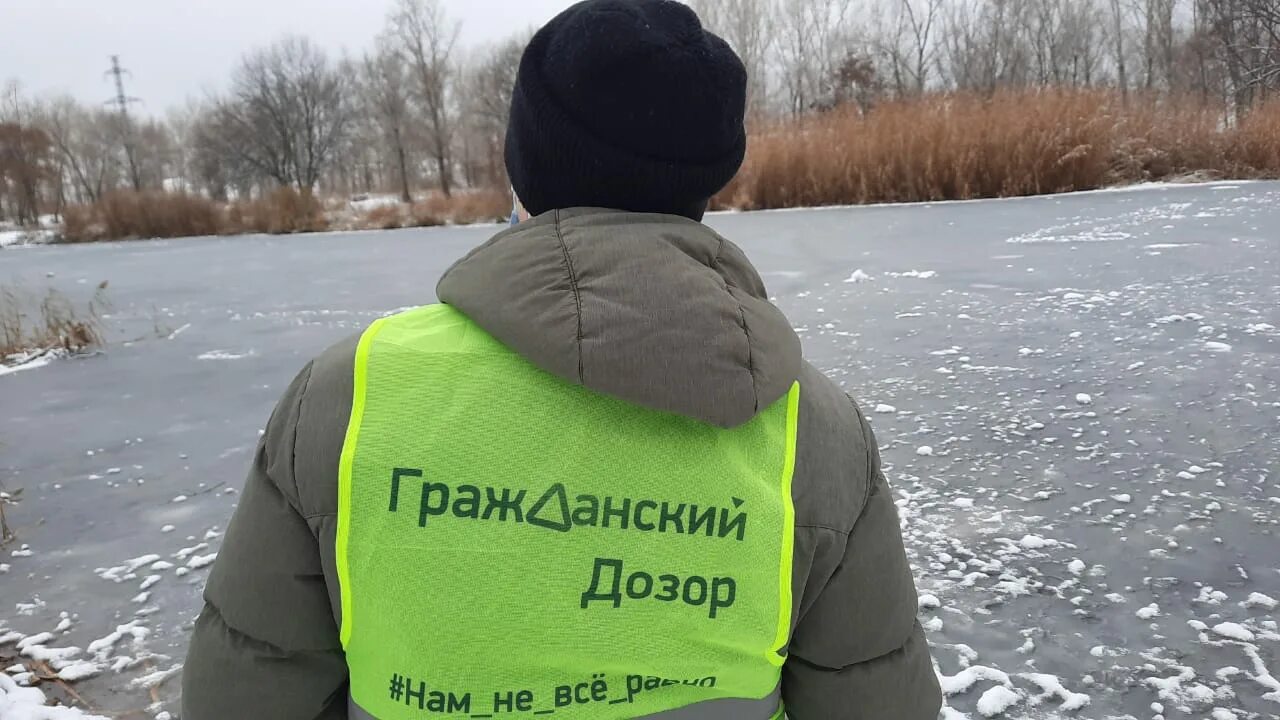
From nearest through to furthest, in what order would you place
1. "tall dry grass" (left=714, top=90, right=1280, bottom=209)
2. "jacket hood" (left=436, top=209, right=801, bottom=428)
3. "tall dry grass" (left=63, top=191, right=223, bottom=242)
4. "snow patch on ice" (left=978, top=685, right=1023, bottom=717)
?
"jacket hood" (left=436, top=209, right=801, bottom=428) → "snow patch on ice" (left=978, top=685, right=1023, bottom=717) → "tall dry grass" (left=714, top=90, right=1280, bottom=209) → "tall dry grass" (left=63, top=191, right=223, bottom=242)

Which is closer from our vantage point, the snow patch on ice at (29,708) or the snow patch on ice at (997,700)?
the snow patch on ice at (997,700)

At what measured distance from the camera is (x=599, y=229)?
0.71 metres

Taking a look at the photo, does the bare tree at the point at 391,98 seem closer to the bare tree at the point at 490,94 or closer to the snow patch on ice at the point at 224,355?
the bare tree at the point at 490,94

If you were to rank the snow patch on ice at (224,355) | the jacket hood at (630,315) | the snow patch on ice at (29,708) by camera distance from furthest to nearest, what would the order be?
the snow patch on ice at (224,355)
the snow patch on ice at (29,708)
the jacket hood at (630,315)

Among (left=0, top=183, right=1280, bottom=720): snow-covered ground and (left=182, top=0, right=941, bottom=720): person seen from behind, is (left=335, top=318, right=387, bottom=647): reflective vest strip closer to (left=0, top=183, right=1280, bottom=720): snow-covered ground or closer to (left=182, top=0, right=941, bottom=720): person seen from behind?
(left=182, top=0, right=941, bottom=720): person seen from behind

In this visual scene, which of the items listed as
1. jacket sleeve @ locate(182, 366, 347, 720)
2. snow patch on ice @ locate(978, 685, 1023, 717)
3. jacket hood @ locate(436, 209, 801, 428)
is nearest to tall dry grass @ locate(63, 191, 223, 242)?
snow patch on ice @ locate(978, 685, 1023, 717)

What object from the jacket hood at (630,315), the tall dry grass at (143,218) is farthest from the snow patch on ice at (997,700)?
the tall dry grass at (143,218)

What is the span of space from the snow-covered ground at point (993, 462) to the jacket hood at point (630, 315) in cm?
133

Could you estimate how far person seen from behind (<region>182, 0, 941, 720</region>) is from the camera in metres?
0.67

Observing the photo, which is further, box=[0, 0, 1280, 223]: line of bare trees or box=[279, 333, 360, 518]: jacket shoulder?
box=[0, 0, 1280, 223]: line of bare trees

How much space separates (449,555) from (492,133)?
34504 millimetres

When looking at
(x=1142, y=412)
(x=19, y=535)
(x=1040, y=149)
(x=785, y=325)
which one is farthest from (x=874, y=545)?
(x=1040, y=149)

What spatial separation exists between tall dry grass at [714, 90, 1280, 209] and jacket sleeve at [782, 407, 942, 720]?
441 inches

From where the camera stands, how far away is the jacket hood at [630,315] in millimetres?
652
